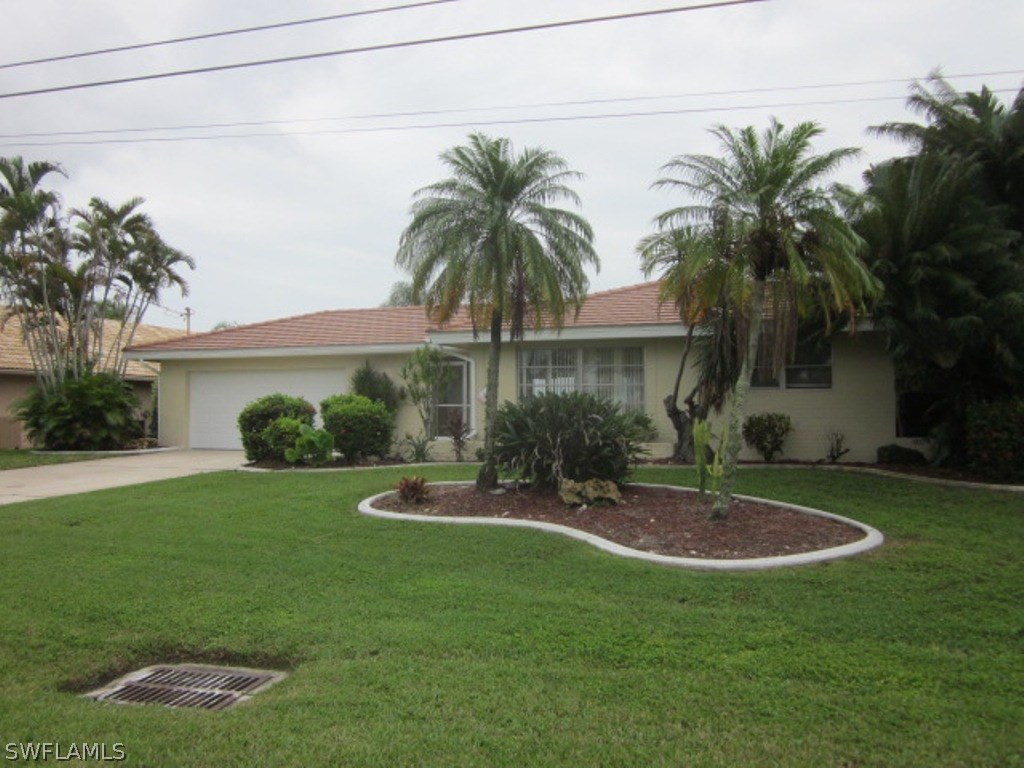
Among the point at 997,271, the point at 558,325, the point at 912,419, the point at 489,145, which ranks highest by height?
the point at 489,145

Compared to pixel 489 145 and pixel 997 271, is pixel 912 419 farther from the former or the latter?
pixel 489 145

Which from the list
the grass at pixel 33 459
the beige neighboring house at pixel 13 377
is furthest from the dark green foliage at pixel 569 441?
the beige neighboring house at pixel 13 377

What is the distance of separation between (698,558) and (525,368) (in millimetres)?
9130

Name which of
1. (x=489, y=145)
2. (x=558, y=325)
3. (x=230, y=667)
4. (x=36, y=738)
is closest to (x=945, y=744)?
(x=230, y=667)

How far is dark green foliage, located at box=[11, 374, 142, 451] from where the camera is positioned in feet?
58.6

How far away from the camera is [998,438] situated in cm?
1081

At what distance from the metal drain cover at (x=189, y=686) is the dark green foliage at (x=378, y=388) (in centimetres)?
1175

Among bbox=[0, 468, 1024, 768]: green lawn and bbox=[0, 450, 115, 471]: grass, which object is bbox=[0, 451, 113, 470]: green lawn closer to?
bbox=[0, 450, 115, 471]: grass

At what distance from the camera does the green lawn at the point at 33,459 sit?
15.8 metres

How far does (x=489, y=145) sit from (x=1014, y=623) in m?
7.66

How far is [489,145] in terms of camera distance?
9.75 meters

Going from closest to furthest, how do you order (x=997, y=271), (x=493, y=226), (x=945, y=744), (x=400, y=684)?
(x=945, y=744), (x=400, y=684), (x=493, y=226), (x=997, y=271)

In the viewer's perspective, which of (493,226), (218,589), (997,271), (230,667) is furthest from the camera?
(997,271)

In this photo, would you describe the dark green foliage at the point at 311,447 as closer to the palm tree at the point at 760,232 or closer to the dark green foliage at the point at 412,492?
the dark green foliage at the point at 412,492
